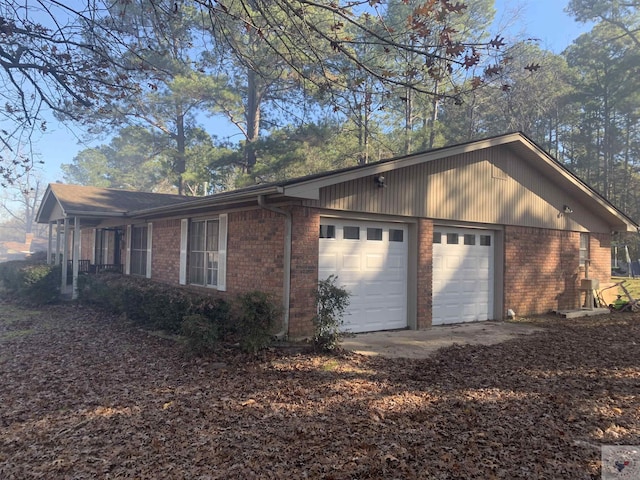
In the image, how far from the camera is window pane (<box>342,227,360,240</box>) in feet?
28.8

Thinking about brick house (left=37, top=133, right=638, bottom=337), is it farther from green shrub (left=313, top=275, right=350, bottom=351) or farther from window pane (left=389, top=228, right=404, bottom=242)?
green shrub (left=313, top=275, right=350, bottom=351)

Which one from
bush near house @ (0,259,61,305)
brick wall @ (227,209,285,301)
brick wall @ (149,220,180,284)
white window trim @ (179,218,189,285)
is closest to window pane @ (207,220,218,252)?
brick wall @ (227,209,285,301)

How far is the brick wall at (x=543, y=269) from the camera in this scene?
460 inches

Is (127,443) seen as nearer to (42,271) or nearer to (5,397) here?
(5,397)

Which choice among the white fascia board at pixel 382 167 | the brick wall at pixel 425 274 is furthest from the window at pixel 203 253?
the brick wall at pixel 425 274

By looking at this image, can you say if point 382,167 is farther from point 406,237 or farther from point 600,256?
point 600,256

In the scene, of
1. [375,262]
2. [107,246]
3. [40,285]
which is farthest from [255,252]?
[107,246]

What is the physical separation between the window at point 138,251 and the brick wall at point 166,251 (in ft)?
3.88

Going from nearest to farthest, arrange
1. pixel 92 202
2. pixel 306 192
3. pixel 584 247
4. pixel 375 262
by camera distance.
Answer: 1. pixel 306 192
2. pixel 375 262
3. pixel 584 247
4. pixel 92 202

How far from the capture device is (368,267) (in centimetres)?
908

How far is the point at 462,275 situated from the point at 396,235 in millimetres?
2449

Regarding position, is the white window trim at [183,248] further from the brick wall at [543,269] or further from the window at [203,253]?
the brick wall at [543,269]

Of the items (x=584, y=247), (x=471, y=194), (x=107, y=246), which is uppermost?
(x=471, y=194)

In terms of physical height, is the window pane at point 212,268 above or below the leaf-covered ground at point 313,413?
above
